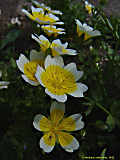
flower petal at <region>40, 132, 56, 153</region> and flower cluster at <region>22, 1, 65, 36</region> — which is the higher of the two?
flower cluster at <region>22, 1, 65, 36</region>

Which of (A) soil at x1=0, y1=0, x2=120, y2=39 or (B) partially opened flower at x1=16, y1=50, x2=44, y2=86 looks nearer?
(B) partially opened flower at x1=16, y1=50, x2=44, y2=86

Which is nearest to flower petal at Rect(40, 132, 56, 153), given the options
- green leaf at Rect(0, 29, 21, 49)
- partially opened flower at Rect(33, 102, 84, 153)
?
partially opened flower at Rect(33, 102, 84, 153)

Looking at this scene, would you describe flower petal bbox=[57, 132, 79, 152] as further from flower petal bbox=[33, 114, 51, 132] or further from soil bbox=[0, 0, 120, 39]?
soil bbox=[0, 0, 120, 39]

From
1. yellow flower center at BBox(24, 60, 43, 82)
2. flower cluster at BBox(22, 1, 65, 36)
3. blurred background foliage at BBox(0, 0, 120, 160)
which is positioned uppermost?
flower cluster at BBox(22, 1, 65, 36)

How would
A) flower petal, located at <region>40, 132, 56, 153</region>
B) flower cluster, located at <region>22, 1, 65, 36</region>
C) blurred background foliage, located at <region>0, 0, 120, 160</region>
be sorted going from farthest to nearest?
blurred background foliage, located at <region>0, 0, 120, 160</region> → flower cluster, located at <region>22, 1, 65, 36</region> → flower petal, located at <region>40, 132, 56, 153</region>

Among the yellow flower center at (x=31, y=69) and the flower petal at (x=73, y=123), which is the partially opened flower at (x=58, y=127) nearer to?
the flower petal at (x=73, y=123)

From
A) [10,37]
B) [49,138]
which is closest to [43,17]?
[49,138]

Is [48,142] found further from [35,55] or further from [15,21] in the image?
[15,21]
